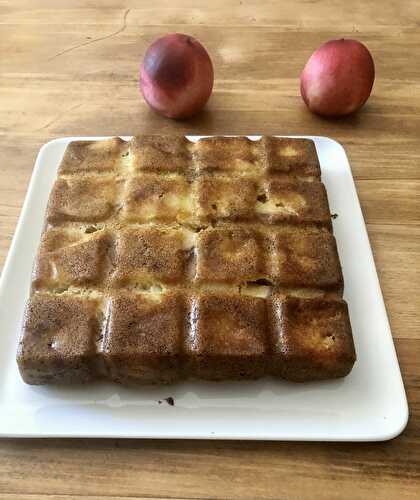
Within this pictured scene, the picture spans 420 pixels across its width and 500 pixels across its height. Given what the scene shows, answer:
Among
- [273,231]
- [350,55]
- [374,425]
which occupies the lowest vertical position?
[374,425]

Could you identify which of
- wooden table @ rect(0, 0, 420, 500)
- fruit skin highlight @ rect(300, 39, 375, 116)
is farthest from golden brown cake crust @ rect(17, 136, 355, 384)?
fruit skin highlight @ rect(300, 39, 375, 116)

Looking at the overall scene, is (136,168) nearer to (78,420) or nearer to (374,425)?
(78,420)

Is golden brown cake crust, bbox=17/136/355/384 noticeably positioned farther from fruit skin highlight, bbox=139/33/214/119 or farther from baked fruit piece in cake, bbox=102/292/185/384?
fruit skin highlight, bbox=139/33/214/119

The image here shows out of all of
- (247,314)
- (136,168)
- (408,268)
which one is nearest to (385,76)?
(408,268)

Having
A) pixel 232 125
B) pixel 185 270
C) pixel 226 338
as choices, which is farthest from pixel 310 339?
pixel 232 125

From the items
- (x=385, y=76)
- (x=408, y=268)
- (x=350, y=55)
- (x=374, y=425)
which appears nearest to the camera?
(x=374, y=425)

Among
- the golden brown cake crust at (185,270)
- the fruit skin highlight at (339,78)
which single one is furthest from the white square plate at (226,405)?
the fruit skin highlight at (339,78)
